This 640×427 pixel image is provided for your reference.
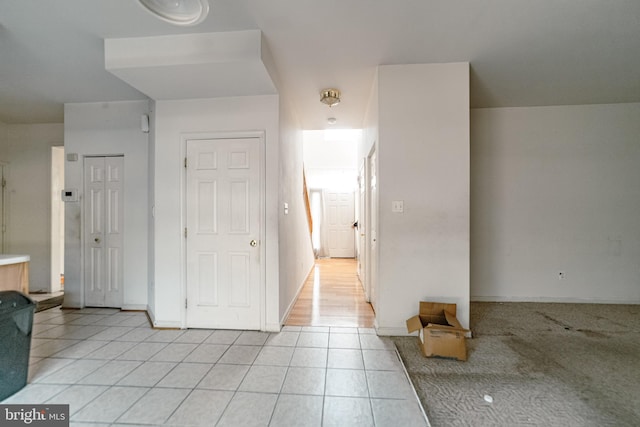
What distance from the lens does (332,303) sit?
3469mm

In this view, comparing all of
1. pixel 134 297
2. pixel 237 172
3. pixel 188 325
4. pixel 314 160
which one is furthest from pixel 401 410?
pixel 314 160

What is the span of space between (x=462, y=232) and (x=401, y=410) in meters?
1.66

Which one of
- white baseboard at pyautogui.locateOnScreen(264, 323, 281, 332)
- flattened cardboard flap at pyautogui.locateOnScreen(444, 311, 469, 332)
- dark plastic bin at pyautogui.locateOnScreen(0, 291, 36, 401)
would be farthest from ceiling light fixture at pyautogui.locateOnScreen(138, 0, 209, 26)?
flattened cardboard flap at pyautogui.locateOnScreen(444, 311, 469, 332)

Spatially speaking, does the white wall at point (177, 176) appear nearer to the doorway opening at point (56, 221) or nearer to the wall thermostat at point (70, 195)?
the wall thermostat at point (70, 195)

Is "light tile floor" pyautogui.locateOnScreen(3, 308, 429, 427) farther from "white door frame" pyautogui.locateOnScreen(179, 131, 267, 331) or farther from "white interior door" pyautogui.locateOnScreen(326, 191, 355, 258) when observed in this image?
"white interior door" pyautogui.locateOnScreen(326, 191, 355, 258)

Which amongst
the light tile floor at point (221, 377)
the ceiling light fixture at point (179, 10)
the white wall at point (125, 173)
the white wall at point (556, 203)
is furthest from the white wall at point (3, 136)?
the white wall at point (556, 203)

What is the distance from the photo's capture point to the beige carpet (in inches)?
59.6

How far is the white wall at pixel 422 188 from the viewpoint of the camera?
8.19 ft

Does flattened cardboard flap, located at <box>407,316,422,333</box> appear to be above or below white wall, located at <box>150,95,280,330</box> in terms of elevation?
below

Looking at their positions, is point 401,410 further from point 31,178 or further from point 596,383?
point 31,178

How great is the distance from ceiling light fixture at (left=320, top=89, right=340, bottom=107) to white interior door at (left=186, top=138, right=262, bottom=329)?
1.02 m

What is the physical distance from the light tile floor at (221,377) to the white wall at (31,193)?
6.02 feet

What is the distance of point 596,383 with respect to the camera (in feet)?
5.93

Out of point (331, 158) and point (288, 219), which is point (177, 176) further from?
point (331, 158)
